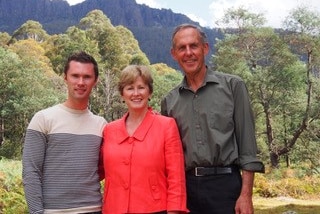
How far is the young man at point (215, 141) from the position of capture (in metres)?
2.52

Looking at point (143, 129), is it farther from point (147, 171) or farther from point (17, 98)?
point (17, 98)

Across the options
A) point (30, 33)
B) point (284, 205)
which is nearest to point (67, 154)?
point (284, 205)

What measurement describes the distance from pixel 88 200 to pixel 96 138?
1.06 ft

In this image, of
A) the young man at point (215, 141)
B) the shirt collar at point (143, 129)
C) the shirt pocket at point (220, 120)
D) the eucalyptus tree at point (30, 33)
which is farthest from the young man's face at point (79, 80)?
the eucalyptus tree at point (30, 33)

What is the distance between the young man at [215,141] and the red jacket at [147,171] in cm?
17

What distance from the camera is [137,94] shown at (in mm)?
2391

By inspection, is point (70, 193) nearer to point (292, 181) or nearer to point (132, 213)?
point (132, 213)

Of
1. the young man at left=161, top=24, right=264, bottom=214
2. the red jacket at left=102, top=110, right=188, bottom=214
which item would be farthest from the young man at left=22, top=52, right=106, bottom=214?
the young man at left=161, top=24, right=264, bottom=214

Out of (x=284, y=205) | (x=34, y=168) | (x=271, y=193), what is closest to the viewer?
(x=34, y=168)

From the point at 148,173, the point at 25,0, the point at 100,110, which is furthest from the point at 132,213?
the point at 25,0

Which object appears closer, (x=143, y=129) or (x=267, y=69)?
(x=143, y=129)

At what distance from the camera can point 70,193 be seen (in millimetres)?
2395

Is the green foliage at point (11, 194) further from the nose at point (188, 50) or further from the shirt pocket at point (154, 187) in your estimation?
the nose at point (188, 50)

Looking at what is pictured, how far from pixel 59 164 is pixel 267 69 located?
16.5 metres
